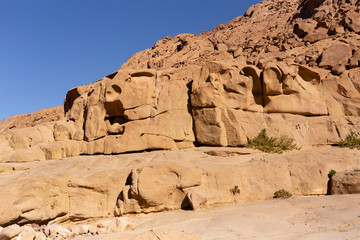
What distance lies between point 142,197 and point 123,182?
4.62 ft

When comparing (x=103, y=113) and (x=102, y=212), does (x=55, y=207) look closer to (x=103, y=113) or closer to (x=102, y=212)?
(x=102, y=212)

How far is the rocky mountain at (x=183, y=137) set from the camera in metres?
11.1

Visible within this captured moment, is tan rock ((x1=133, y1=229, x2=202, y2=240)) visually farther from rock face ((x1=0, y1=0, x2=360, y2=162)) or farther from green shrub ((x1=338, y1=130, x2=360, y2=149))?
green shrub ((x1=338, y1=130, x2=360, y2=149))

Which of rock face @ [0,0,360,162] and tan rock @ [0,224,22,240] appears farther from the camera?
rock face @ [0,0,360,162]

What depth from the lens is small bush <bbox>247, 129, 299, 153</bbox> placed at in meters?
15.5

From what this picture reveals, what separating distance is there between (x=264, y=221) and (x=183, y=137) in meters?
8.62

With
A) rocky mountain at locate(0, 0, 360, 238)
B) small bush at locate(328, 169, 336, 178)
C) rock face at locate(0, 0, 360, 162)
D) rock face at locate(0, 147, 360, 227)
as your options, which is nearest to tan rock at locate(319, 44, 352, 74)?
rocky mountain at locate(0, 0, 360, 238)

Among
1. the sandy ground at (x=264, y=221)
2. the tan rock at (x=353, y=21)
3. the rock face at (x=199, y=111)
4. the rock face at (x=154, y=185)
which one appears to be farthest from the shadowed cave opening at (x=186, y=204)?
the tan rock at (x=353, y=21)

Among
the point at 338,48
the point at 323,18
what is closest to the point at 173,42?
the point at 323,18

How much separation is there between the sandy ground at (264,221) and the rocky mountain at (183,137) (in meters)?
1.04

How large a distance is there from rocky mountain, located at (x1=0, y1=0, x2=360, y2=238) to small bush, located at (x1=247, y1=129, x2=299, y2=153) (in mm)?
495

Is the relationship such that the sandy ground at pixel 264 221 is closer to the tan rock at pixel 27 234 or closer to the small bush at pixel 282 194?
the small bush at pixel 282 194

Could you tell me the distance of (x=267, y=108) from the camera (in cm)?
1739

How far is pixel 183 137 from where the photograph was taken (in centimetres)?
1659
